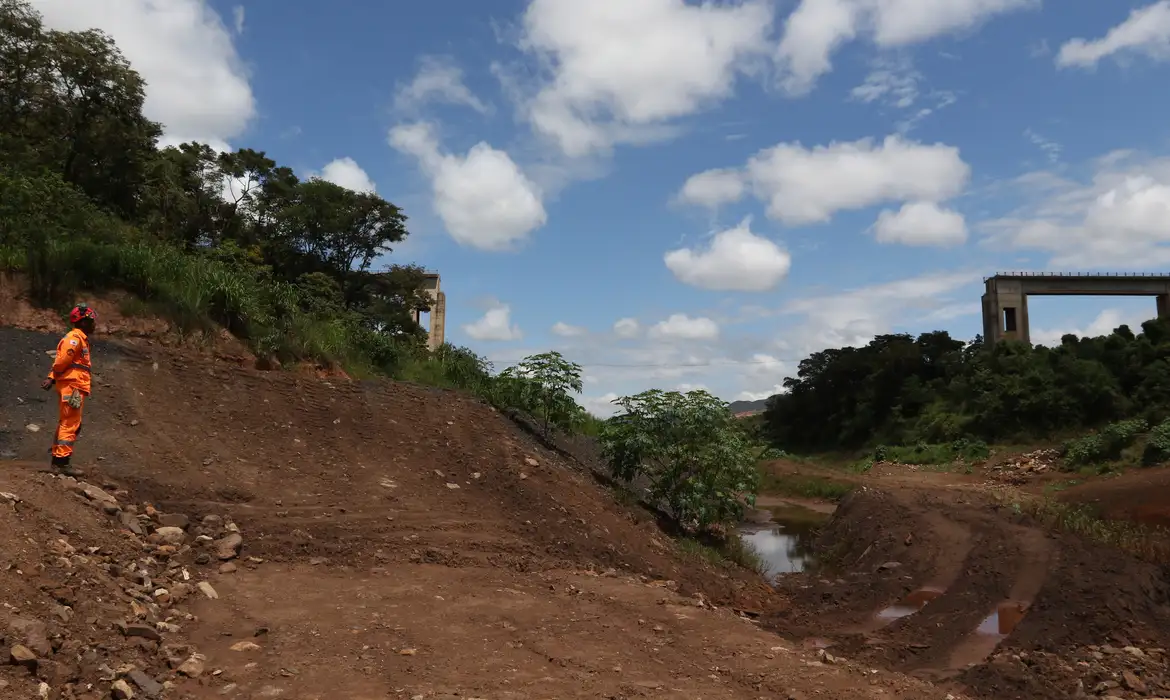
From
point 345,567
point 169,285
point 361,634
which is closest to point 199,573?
point 345,567

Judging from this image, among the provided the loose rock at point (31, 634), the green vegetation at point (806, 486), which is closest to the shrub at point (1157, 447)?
the green vegetation at point (806, 486)

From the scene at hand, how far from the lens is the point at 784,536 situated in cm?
1667

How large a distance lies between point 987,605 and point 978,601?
0.45 ft

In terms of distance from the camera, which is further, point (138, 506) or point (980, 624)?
point (980, 624)

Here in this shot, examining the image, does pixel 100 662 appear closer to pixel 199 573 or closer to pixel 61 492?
pixel 199 573

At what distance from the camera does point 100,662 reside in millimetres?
3982

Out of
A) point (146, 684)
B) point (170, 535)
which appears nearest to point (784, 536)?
point (170, 535)

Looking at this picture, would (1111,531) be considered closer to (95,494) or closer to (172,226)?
(95,494)

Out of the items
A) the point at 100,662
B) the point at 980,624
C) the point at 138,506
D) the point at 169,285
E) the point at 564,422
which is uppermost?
the point at 169,285

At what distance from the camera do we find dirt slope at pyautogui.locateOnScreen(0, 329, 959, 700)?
4387mm

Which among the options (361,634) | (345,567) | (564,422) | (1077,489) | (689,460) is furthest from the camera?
(1077,489)

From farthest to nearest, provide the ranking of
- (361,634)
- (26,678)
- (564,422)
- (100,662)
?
(564,422)
(361,634)
(100,662)
(26,678)

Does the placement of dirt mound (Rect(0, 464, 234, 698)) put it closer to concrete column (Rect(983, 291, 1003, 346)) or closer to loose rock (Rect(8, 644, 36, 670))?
loose rock (Rect(8, 644, 36, 670))

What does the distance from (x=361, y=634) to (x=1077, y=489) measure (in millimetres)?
18768
